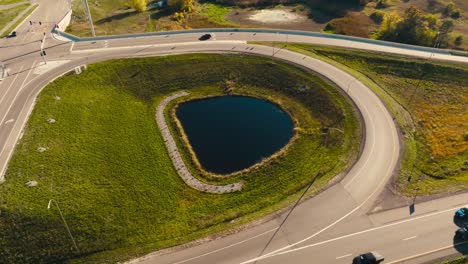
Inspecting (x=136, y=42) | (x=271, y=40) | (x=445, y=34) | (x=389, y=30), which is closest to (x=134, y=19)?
(x=136, y=42)

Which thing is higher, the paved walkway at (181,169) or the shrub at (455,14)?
the shrub at (455,14)

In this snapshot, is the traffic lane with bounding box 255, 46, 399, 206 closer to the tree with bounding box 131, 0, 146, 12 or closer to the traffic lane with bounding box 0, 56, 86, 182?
the traffic lane with bounding box 0, 56, 86, 182

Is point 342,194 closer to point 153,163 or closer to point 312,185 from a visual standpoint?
point 312,185

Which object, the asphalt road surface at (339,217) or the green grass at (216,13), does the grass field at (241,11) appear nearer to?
the green grass at (216,13)

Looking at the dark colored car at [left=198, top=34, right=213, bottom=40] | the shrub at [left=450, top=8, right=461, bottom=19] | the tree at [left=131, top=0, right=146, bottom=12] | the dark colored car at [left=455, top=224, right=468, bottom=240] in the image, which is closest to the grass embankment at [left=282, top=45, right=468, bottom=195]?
the dark colored car at [left=455, top=224, right=468, bottom=240]

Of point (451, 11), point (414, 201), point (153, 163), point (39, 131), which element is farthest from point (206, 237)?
point (451, 11)

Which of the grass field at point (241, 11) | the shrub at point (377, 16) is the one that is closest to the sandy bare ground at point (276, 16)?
the grass field at point (241, 11)
